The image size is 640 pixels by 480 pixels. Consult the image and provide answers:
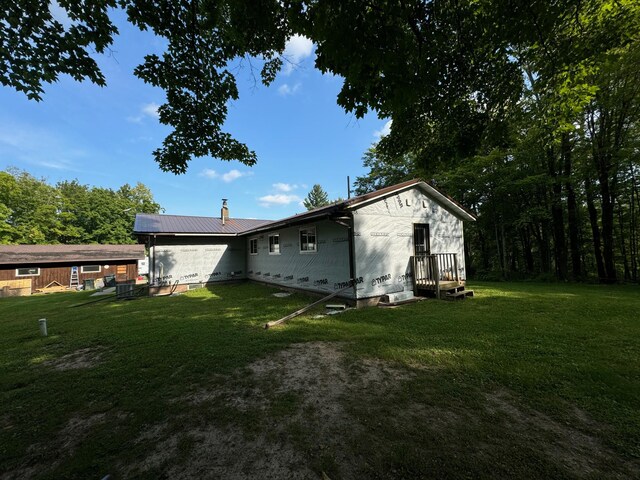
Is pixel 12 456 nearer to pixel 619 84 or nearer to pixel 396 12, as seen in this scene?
pixel 396 12

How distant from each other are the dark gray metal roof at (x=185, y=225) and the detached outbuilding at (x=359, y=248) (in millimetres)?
93

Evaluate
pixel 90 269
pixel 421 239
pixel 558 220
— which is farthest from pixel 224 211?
pixel 558 220

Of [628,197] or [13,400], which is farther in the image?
[628,197]

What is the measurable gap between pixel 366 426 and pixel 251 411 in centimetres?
124

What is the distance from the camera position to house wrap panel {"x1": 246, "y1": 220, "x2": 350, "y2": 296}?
845 centimetres

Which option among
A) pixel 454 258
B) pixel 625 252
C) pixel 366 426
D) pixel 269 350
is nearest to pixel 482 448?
pixel 366 426

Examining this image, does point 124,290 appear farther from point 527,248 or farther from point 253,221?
point 527,248

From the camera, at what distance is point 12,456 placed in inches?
87.0

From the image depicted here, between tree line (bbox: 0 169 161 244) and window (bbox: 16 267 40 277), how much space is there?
9424 millimetres

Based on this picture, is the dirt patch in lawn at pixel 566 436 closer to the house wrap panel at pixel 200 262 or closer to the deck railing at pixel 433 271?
the deck railing at pixel 433 271

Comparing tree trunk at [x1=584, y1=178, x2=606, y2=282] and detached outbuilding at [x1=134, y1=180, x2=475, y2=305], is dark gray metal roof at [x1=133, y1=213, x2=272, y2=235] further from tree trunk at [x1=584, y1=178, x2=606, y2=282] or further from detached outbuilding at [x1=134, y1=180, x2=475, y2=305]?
tree trunk at [x1=584, y1=178, x2=606, y2=282]

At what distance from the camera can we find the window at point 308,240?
9.73 m

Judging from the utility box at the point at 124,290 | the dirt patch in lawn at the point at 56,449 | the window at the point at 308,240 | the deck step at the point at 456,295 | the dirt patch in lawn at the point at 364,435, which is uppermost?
the window at the point at 308,240

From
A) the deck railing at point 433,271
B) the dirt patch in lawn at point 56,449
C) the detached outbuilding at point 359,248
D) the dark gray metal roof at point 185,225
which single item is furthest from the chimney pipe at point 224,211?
the dirt patch in lawn at point 56,449
